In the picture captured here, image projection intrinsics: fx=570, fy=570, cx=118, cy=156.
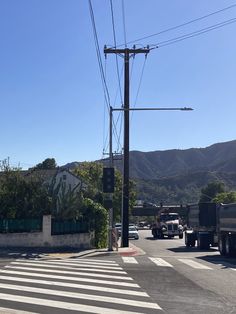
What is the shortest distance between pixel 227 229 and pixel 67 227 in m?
8.96

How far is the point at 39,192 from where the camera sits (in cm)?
3231

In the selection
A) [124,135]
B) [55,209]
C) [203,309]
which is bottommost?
[203,309]

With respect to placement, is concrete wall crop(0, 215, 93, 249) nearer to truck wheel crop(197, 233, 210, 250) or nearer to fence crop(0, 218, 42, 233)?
fence crop(0, 218, 42, 233)

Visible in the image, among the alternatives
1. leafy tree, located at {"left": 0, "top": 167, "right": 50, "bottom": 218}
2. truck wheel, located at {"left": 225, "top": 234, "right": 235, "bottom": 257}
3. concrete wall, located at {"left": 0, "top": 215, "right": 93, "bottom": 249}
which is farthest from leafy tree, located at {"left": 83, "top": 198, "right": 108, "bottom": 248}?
truck wheel, located at {"left": 225, "top": 234, "right": 235, "bottom": 257}

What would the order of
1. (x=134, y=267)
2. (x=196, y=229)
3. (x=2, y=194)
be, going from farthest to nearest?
(x=196, y=229), (x=2, y=194), (x=134, y=267)

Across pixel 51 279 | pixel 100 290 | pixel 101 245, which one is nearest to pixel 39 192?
pixel 101 245

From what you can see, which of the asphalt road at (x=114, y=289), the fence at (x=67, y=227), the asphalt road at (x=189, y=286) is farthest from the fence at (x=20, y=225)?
the asphalt road at (x=189, y=286)

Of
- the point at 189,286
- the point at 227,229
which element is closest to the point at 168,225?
the point at 227,229

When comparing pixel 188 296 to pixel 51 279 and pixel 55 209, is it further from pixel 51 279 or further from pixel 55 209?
pixel 55 209

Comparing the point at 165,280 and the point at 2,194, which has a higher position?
the point at 2,194

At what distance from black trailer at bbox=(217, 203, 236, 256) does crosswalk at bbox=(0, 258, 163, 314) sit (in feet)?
39.1

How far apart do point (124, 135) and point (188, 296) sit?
25.6 metres

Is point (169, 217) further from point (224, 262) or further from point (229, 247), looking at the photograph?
point (224, 262)

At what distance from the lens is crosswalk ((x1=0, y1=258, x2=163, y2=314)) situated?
1084 cm
